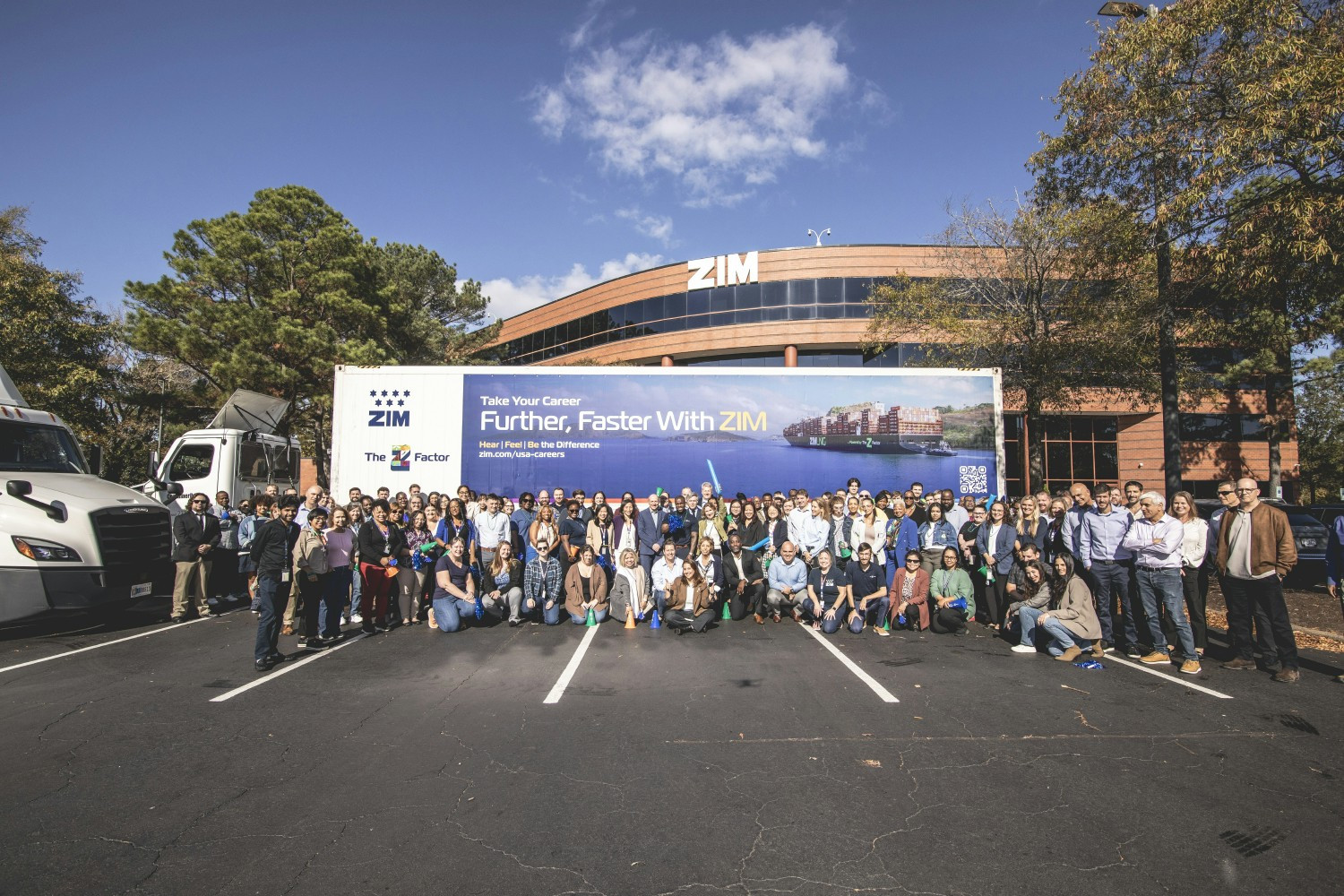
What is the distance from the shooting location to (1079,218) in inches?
516

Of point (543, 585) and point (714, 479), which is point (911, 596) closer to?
point (714, 479)

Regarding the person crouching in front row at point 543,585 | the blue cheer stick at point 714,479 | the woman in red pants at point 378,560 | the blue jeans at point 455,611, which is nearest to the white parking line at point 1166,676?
the blue cheer stick at point 714,479

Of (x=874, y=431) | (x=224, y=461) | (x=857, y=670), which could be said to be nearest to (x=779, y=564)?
(x=857, y=670)

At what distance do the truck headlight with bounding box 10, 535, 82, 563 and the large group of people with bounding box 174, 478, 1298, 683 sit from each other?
1555 mm

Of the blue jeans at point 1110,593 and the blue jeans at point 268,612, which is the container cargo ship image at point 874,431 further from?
the blue jeans at point 268,612

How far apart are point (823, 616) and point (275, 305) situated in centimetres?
2128

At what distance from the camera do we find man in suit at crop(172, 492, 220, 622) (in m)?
9.35

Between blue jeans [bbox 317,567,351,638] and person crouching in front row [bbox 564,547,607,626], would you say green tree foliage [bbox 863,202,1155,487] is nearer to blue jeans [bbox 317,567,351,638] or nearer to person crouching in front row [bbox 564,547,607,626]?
person crouching in front row [bbox 564,547,607,626]

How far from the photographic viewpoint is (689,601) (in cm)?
859

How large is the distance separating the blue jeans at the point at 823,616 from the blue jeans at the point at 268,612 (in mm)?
6154

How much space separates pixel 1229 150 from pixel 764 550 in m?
8.09

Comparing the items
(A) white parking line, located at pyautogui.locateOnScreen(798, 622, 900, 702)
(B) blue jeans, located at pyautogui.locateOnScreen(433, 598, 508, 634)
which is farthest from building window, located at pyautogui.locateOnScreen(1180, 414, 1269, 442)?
(B) blue jeans, located at pyautogui.locateOnScreen(433, 598, 508, 634)

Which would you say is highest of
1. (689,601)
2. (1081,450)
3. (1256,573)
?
(1081,450)

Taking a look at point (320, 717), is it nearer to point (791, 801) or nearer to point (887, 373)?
point (791, 801)
